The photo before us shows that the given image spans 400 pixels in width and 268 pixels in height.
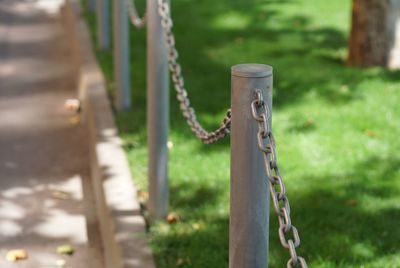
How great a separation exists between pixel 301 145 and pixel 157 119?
1.60 m

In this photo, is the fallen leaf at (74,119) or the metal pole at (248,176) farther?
the fallen leaf at (74,119)

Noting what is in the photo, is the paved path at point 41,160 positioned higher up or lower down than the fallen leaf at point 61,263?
higher up

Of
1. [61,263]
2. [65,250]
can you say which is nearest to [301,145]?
[65,250]

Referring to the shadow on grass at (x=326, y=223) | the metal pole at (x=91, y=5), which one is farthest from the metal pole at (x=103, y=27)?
the shadow on grass at (x=326, y=223)

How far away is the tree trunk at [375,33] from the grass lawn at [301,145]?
0.64 feet

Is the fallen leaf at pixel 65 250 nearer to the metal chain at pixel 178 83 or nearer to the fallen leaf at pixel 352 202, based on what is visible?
the metal chain at pixel 178 83

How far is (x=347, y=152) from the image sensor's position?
19.4 feet

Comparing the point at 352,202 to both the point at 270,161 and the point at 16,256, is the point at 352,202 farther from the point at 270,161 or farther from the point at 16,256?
the point at 270,161

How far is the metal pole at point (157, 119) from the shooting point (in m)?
4.75

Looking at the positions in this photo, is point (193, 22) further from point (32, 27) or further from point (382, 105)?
point (382, 105)

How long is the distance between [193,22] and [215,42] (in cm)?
126

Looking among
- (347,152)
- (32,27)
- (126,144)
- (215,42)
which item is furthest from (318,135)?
(32,27)

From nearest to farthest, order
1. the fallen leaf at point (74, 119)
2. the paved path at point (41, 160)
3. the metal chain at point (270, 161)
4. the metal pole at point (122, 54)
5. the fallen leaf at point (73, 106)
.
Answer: the metal chain at point (270, 161)
the paved path at point (41, 160)
the metal pole at point (122, 54)
the fallen leaf at point (74, 119)
the fallen leaf at point (73, 106)

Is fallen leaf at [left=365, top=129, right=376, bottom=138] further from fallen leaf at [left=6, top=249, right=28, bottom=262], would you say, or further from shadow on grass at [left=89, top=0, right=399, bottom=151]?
fallen leaf at [left=6, top=249, right=28, bottom=262]
